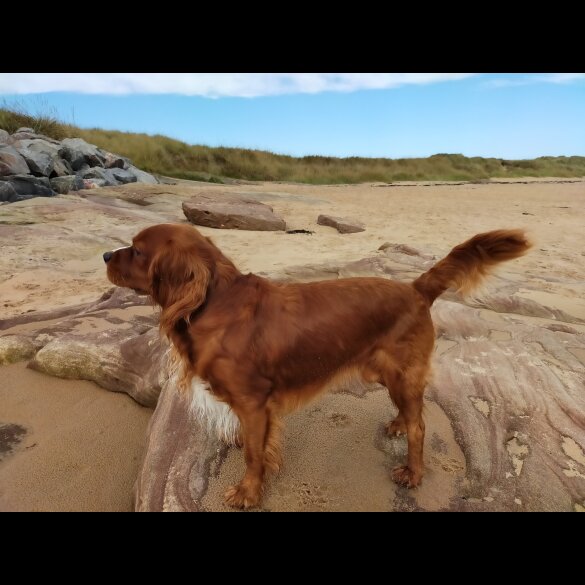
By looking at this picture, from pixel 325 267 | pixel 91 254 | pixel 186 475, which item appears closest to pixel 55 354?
pixel 186 475

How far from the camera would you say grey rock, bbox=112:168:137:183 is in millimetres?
17859

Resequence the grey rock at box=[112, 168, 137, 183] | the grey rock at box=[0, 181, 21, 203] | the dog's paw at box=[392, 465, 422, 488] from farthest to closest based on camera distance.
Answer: the grey rock at box=[112, 168, 137, 183] < the grey rock at box=[0, 181, 21, 203] < the dog's paw at box=[392, 465, 422, 488]

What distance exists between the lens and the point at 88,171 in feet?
55.2

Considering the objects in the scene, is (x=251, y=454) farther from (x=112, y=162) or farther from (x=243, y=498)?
(x=112, y=162)

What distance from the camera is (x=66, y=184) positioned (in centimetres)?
1403

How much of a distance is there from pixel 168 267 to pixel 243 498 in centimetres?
127

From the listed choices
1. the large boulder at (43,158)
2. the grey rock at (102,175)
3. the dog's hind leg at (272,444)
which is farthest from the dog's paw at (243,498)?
the grey rock at (102,175)

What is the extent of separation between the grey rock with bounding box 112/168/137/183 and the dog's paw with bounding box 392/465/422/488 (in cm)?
1741

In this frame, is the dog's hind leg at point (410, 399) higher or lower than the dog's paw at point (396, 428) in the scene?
higher

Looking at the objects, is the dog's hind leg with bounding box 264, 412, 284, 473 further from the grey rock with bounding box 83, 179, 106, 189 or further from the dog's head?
the grey rock with bounding box 83, 179, 106, 189

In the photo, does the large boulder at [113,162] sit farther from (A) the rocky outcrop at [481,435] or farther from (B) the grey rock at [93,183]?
(A) the rocky outcrop at [481,435]

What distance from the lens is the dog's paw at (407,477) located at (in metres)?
2.55

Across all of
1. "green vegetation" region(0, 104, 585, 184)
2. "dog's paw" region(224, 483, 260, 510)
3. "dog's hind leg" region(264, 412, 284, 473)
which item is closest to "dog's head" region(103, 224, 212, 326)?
"dog's hind leg" region(264, 412, 284, 473)

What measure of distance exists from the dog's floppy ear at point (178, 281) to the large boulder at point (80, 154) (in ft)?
55.4
